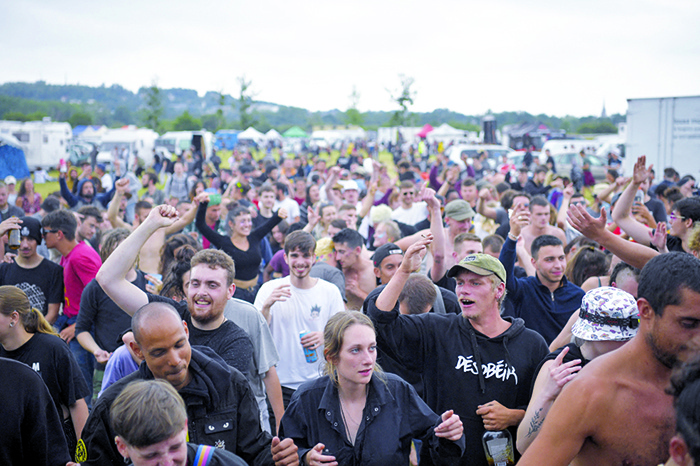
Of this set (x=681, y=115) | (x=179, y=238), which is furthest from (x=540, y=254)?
(x=681, y=115)

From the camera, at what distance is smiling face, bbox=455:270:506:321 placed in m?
3.46

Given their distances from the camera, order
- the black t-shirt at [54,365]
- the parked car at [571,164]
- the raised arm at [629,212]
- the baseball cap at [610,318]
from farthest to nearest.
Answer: the parked car at [571,164] → the raised arm at [629,212] → the black t-shirt at [54,365] → the baseball cap at [610,318]

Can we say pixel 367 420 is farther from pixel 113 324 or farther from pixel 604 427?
pixel 113 324

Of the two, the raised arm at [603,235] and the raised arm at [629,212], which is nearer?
the raised arm at [603,235]

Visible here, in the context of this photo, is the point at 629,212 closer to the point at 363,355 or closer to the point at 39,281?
the point at 363,355

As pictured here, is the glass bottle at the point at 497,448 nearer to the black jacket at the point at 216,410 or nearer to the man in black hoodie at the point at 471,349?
the man in black hoodie at the point at 471,349

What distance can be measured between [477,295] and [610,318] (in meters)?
0.85

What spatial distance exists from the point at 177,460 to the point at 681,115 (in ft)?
57.3

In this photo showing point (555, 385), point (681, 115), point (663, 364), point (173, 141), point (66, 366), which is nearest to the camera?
point (663, 364)

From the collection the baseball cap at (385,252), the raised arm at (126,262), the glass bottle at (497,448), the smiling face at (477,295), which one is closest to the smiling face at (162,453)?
the raised arm at (126,262)

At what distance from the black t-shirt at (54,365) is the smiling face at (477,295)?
2707 millimetres

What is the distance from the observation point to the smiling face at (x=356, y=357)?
9.95ft

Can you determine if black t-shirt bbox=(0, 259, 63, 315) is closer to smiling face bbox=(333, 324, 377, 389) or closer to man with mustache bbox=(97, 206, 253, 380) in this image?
man with mustache bbox=(97, 206, 253, 380)

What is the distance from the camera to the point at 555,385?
107 inches
